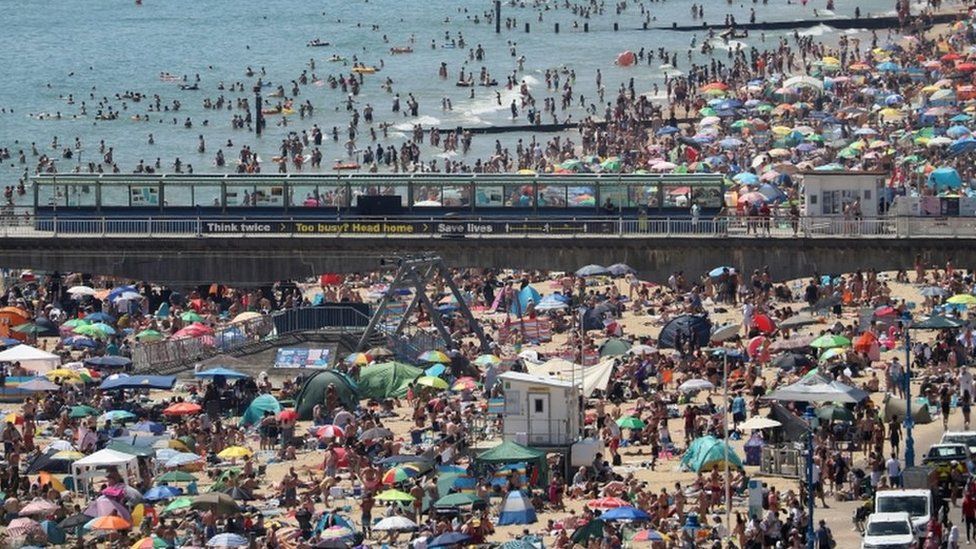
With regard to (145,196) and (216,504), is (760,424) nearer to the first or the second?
(216,504)

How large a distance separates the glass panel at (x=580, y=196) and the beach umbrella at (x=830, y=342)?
15164mm

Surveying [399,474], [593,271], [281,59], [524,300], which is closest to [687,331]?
[593,271]

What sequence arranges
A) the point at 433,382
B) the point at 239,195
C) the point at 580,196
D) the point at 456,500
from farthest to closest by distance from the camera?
the point at 239,195 → the point at 580,196 → the point at 433,382 → the point at 456,500

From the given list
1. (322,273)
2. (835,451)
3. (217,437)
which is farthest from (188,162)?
(835,451)

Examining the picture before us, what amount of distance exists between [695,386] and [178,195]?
22483 mm

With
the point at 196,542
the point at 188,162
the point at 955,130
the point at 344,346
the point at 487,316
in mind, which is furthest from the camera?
the point at 188,162

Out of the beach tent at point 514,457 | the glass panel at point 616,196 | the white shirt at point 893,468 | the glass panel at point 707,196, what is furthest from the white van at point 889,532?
the glass panel at point 616,196

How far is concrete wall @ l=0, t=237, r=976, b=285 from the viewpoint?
2608 inches

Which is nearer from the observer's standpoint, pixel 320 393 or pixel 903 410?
pixel 903 410

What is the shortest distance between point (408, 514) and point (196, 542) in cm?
370

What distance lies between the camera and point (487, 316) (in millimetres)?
66812

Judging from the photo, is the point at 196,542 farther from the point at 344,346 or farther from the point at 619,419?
the point at 344,346

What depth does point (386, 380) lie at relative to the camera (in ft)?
184

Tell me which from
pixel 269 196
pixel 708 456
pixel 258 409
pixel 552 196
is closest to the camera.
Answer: pixel 708 456
